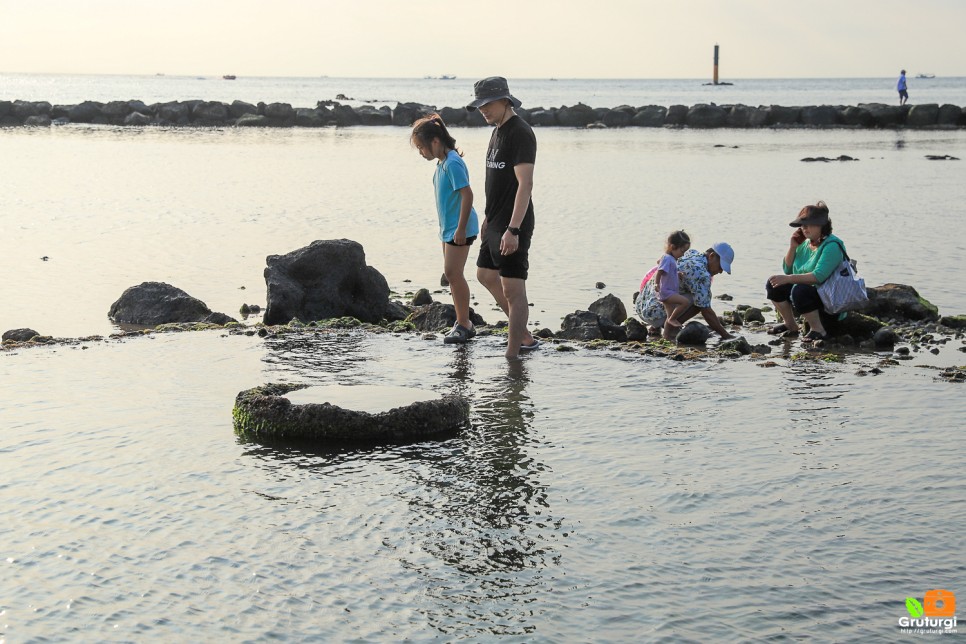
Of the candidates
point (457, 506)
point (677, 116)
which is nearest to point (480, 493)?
point (457, 506)

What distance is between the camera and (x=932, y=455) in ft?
18.0

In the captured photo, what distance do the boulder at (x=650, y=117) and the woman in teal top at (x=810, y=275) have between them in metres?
41.6

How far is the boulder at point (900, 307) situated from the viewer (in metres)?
9.14

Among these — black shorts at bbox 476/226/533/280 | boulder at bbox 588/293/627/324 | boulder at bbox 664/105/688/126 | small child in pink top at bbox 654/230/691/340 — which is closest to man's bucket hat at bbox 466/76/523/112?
black shorts at bbox 476/226/533/280

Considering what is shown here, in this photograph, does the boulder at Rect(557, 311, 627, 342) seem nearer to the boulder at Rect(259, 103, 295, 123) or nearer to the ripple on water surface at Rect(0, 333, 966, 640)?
the ripple on water surface at Rect(0, 333, 966, 640)

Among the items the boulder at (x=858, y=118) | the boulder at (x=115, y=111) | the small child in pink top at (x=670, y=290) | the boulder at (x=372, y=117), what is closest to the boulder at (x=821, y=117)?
the boulder at (x=858, y=118)

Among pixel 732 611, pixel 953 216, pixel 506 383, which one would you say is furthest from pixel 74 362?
pixel 953 216

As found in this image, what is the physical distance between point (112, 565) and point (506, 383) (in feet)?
10.7

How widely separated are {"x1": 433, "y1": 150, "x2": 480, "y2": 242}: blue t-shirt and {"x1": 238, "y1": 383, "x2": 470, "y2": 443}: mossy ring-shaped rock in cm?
241

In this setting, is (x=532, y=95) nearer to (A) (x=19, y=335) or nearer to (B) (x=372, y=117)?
(B) (x=372, y=117)

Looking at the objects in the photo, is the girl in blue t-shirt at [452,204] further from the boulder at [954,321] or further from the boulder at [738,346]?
the boulder at [954,321]

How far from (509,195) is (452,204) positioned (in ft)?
2.26

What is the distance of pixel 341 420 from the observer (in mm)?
5680

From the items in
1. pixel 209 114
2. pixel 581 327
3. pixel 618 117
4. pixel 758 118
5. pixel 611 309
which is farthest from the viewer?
pixel 618 117
